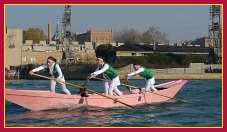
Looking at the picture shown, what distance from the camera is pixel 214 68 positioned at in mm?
52812

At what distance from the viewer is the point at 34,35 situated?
322 ft

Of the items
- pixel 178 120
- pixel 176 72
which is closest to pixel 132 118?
pixel 178 120

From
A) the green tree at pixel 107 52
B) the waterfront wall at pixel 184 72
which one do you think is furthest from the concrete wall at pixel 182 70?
the green tree at pixel 107 52

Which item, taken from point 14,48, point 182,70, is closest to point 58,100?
point 182,70

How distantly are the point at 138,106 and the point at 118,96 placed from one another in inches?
53.0

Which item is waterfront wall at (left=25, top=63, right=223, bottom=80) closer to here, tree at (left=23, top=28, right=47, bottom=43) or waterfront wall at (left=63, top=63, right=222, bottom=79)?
waterfront wall at (left=63, top=63, right=222, bottom=79)

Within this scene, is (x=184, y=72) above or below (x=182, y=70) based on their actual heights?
below

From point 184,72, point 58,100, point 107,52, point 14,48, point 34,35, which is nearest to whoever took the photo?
point 58,100

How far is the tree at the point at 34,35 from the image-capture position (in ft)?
319

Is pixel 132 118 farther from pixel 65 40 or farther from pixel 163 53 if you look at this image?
pixel 65 40

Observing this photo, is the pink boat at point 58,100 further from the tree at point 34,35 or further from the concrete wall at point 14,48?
the tree at point 34,35

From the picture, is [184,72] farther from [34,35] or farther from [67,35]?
[34,35]

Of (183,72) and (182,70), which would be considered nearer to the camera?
(183,72)

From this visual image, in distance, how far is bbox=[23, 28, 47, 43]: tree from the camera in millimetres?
97256
